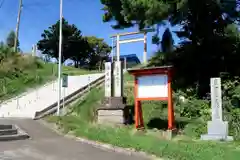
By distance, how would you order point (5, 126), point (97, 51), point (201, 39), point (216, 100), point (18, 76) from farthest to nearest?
point (97, 51), point (18, 76), point (201, 39), point (5, 126), point (216, 100)

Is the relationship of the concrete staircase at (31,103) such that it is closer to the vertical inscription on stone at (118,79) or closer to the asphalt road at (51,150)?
the vertical inscription on stone at (118,79)

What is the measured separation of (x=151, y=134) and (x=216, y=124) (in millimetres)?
2323

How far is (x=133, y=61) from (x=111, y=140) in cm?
3809

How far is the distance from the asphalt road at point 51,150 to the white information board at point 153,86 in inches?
136

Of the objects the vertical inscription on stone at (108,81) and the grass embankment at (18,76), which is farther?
the grass embankment at (18,76)

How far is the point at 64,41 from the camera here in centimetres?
5350

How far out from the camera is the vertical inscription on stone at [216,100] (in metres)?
11.9

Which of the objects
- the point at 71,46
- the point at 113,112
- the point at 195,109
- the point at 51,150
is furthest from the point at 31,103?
the point at 71,46

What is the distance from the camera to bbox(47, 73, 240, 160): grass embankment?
8.66 metres

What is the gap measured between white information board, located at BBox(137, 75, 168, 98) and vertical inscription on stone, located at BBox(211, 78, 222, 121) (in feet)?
5.68

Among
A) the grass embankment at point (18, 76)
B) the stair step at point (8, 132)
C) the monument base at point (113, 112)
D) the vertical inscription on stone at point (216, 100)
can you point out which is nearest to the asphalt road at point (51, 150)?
the stair step at point (8, 132)

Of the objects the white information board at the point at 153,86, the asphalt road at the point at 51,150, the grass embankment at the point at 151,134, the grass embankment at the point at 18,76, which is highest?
the grass embankment at the point at 18,76

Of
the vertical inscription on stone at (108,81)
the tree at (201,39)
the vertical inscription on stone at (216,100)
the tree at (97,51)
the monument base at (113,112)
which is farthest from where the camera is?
the tree at (97,51)

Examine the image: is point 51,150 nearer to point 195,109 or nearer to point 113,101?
point 113,101
